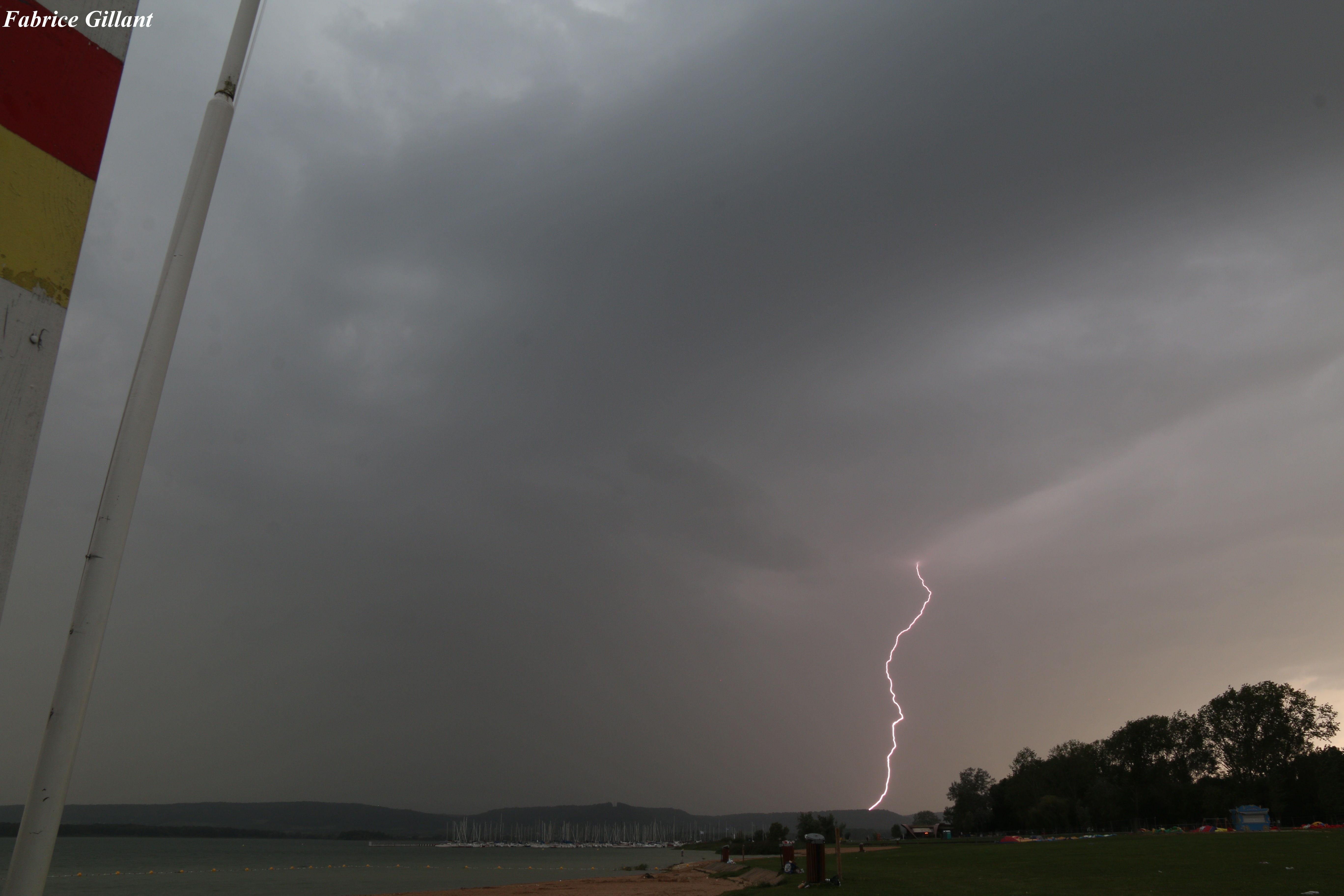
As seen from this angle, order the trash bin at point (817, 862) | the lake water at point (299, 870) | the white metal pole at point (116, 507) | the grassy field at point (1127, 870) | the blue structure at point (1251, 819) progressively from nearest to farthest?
the white metal pole at point (116, 507)
the grassy field at point (1127, 870)
the trash bin at point (817, 862)
the lake water at point (299, 870)
the blue structure at point (1251, 819)

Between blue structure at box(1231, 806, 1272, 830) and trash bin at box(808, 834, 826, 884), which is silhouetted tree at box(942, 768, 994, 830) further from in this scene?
trash bin at box(808, 834, 826, 884)

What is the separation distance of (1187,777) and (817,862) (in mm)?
113734

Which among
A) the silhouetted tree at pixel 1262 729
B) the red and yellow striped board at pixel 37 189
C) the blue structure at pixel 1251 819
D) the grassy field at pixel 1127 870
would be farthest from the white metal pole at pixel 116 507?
the silhouetted tree at pixel 1262 729

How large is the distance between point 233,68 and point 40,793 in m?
3.97

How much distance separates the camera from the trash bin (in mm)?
25234

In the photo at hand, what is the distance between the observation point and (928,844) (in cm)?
8019

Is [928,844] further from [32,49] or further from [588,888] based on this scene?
[32,49]

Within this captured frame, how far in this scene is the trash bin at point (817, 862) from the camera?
25.2 m

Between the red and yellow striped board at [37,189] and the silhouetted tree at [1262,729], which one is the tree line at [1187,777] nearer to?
the silhouetted tree at [1262,729]

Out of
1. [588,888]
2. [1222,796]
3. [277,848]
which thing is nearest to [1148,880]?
[588,888]

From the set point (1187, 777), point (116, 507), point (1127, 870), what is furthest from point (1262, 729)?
point (116, 507)

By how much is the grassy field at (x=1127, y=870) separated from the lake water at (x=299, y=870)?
2447 centimetres

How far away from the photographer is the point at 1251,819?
75.0 metres

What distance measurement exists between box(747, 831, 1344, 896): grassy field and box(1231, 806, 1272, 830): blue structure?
3190 centimetres
